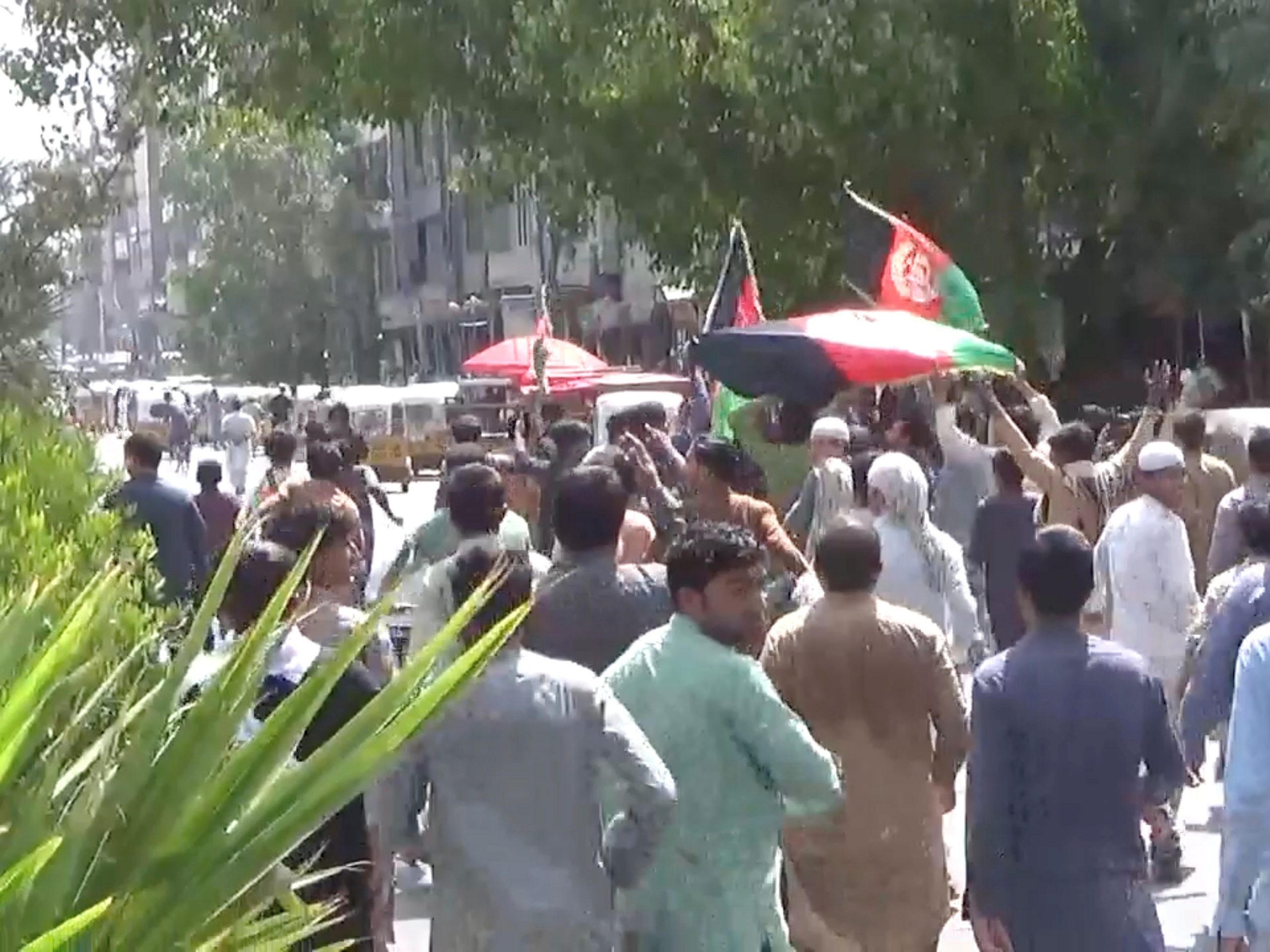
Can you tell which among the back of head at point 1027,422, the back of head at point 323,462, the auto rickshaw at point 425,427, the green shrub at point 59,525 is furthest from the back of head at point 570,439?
the auto rickshaw at point 425,427

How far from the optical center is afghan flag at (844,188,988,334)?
46.0 ft

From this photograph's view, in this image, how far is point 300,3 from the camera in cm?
2123

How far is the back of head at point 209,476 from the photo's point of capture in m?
12.0

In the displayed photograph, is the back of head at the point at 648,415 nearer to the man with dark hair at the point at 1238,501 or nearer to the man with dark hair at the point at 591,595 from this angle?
the man with dark hair at the point at 1238,501

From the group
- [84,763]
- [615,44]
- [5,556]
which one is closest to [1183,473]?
[5,556]

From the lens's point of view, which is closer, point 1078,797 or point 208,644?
point 1078,797

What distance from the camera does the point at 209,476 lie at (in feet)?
39.4

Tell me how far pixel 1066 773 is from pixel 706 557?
951mm

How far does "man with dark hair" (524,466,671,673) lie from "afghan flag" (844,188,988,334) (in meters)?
7.54

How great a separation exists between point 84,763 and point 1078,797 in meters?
2.85

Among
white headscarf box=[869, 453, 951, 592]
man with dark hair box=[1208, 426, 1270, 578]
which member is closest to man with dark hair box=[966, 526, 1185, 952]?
white headscarf box=[869, 453, 951, 592]

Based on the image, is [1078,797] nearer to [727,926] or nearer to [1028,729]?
[1028,729]

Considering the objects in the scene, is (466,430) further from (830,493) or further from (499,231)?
(499,231)

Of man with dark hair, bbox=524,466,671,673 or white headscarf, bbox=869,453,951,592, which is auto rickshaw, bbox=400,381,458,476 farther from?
man with dark hair, bbox=524,466,671,673
